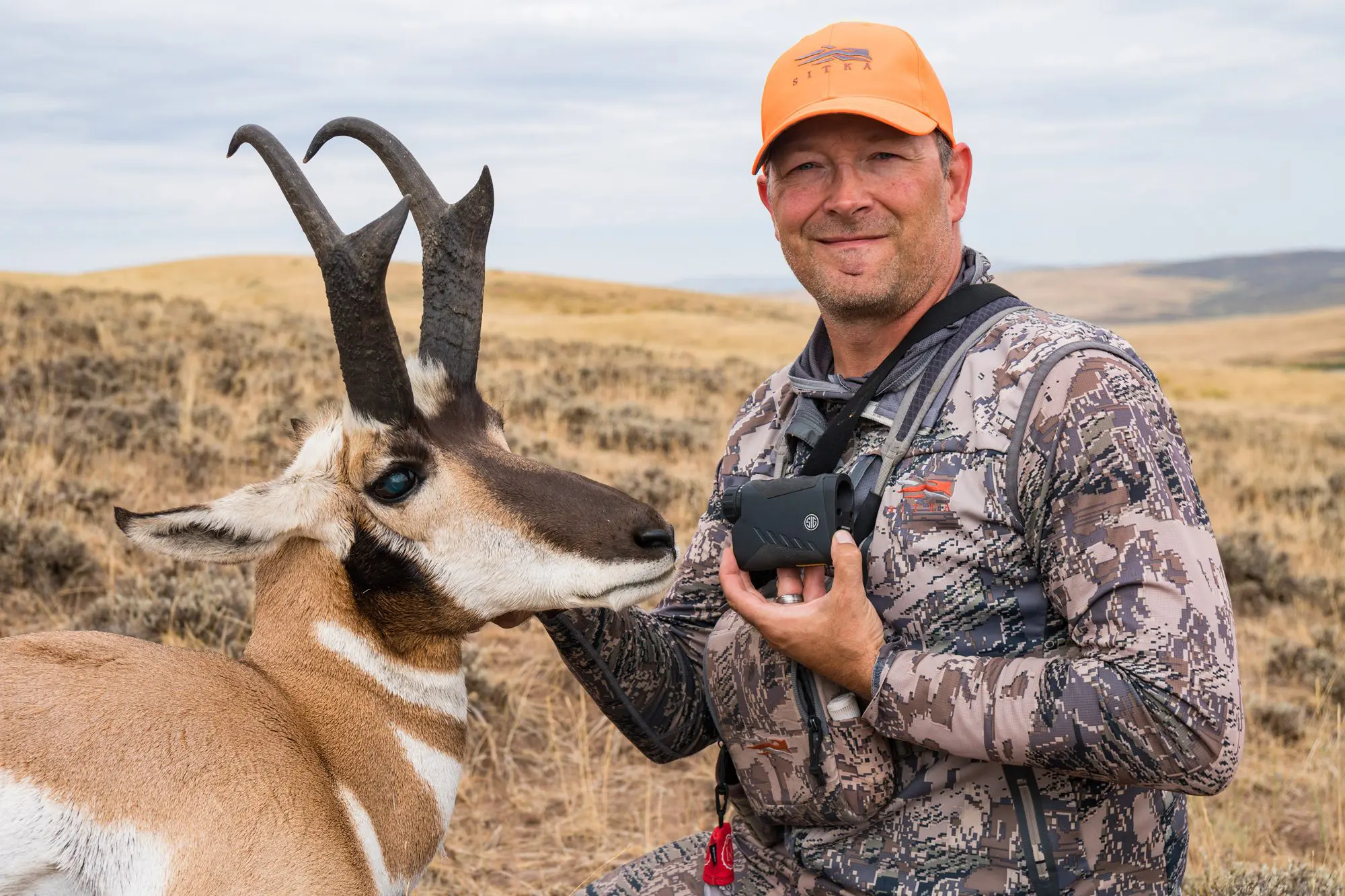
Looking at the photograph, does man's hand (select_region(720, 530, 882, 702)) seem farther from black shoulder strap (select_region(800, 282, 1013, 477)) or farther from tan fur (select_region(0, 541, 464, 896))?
tan fur (select_region(0, 541, 464, 896))

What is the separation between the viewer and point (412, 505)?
121 inches

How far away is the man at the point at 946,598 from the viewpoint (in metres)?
2.56

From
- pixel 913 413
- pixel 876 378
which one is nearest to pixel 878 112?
pixel 876 378

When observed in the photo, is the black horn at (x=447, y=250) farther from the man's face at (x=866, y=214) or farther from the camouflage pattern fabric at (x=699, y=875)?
the camouflage pattern fabric at (x=699, y=875)

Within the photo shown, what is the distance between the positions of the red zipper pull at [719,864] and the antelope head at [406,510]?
33.9 inches

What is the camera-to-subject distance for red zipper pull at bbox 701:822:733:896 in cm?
333

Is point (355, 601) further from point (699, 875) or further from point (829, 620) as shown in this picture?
point (699, 875)

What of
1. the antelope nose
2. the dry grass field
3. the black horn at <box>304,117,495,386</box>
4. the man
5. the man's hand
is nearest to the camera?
the man

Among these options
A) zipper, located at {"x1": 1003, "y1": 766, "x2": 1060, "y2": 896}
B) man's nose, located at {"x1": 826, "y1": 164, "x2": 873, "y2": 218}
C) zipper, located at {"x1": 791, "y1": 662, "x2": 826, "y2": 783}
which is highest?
man's nose, located at {"x1": 826, "y1": 164, "x2": 873, "y2": 218}

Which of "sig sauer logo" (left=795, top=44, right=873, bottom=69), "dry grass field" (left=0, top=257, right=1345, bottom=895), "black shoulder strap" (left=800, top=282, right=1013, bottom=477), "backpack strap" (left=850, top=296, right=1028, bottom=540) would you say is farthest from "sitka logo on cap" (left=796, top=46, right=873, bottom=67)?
"dry grass field" (left=0, top=257, right=1345, bottom=895)

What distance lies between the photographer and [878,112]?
9.97ft

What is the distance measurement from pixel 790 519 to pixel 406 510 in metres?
1.05

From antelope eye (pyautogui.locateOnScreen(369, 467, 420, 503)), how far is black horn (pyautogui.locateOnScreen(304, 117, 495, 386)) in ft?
1.23

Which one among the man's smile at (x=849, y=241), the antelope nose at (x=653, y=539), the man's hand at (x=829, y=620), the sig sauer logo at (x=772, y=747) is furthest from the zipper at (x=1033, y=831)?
the man's smile at (x=849, y=241)
